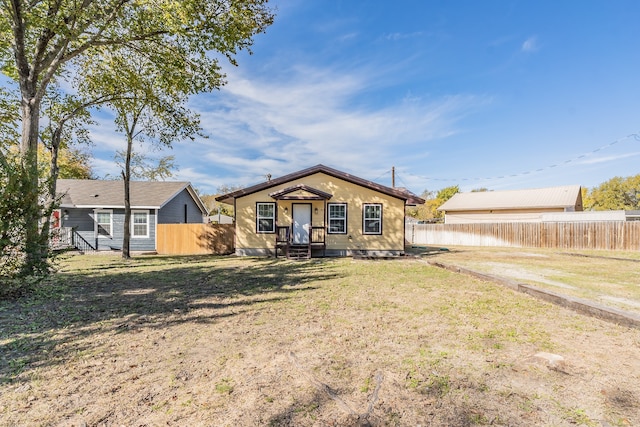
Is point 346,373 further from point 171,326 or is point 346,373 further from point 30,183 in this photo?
point 30,183

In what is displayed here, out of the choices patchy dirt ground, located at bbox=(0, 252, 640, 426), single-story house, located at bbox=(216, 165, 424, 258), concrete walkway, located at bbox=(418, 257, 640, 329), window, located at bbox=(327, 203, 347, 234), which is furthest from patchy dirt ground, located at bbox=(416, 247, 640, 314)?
window, located at bbox=(327, 203, 347, 234)

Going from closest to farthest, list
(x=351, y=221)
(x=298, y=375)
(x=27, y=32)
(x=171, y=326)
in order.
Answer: (x=298, y=375), (x=171, y=326), (x=27, y=32), (x=351, y=221)

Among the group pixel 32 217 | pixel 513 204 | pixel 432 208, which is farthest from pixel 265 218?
pixel 432 208

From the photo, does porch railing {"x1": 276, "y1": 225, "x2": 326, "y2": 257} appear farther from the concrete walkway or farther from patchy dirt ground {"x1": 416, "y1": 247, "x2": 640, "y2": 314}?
the concrete walkway

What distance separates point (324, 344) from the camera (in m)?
3.87

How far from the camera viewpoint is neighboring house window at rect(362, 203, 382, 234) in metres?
14.6

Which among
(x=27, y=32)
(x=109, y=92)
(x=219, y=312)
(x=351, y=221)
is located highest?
(x=27, y=32)

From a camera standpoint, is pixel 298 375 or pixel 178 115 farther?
pixel 178 115

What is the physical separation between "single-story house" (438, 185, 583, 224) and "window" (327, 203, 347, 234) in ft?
68.4

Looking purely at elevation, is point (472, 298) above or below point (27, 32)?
below

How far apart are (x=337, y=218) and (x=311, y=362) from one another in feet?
37.2

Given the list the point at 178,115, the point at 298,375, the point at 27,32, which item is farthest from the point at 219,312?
the point at 27,32

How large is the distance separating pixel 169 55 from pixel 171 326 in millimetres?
9043

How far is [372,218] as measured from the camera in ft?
48.0
